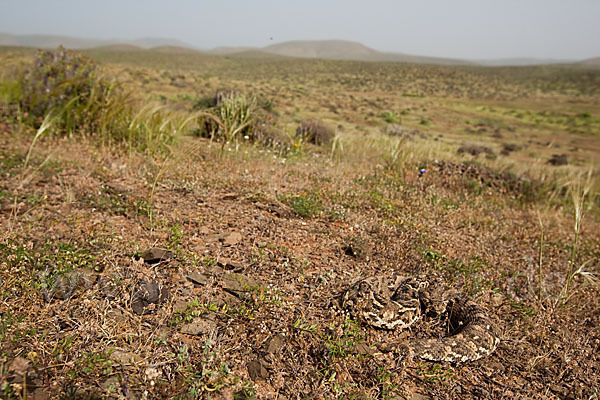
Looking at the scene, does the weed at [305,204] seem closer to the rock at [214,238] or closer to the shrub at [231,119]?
the rock at [214,238]

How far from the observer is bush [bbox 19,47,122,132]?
23.3 ft

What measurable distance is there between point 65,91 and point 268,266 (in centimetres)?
624

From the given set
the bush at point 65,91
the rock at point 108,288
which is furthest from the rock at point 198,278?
the bush at point 65,91

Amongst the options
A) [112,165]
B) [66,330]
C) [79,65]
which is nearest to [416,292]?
[66,330]

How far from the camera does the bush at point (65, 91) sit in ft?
23.3

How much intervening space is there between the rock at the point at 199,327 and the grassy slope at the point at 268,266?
0.08ft

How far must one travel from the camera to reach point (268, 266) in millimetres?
3564

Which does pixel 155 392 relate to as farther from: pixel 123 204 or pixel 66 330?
pixel 123 204

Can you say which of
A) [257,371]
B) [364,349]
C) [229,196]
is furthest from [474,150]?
[257,371]

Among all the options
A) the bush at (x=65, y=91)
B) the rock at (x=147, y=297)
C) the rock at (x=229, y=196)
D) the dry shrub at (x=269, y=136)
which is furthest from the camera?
the dry shrub at (x=269, y=136)

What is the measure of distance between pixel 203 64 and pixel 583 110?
55.7 m

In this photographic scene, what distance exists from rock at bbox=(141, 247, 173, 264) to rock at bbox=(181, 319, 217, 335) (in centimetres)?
84

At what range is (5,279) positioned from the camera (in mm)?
2752

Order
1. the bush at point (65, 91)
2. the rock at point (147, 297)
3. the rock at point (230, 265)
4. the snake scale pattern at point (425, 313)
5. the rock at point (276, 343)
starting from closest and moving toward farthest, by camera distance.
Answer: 1. the rock at point (276, 343)
2. the rock at point (147, 297)
3. the snake scale pattern at point (425, 313)
4. the rock at point (230, 265)
5. the bush at point (65, 91)
